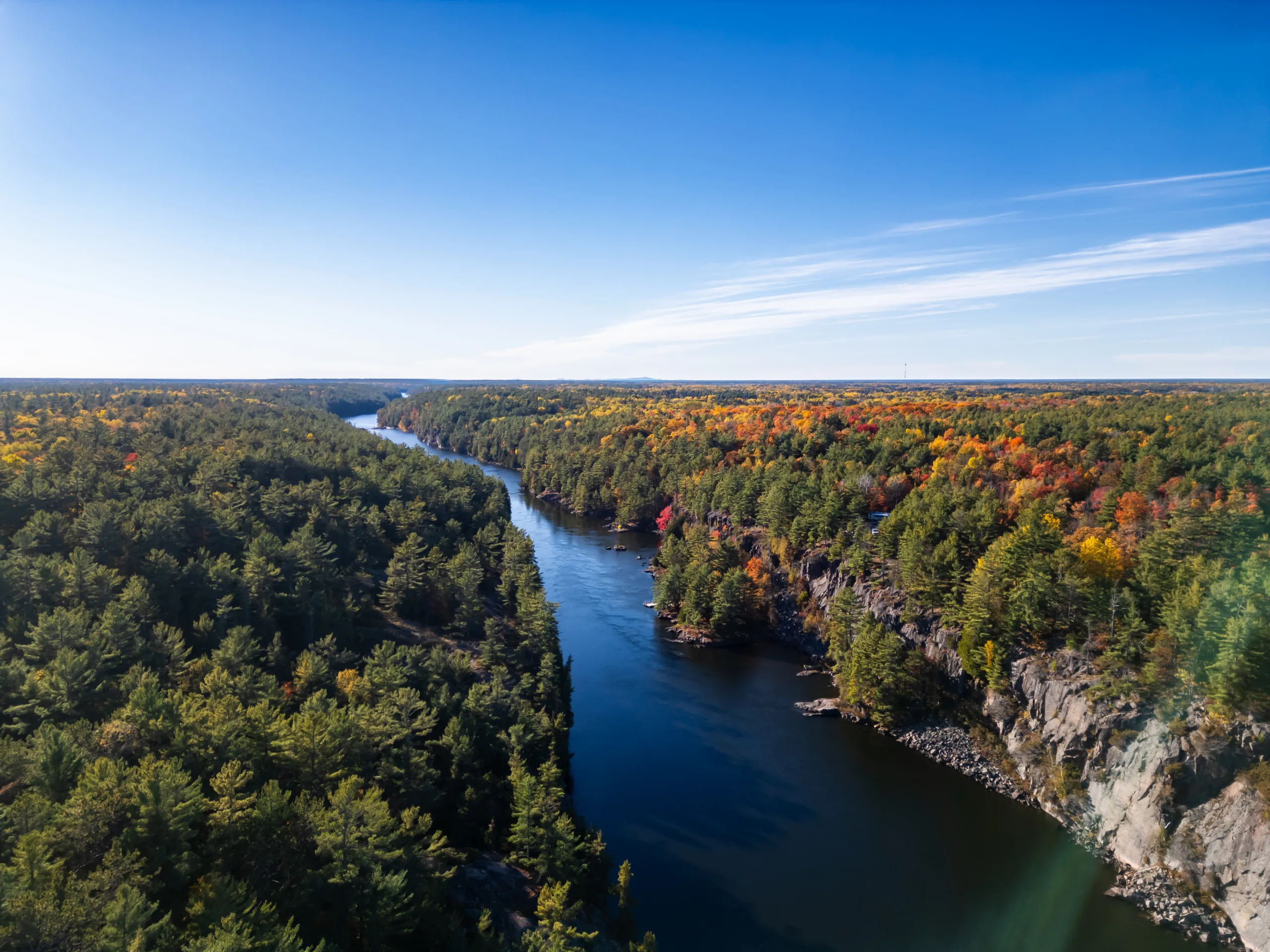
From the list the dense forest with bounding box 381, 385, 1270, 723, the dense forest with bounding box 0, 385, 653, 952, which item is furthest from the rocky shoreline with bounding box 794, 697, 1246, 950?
the dense forest with bounding box 0, 385, 653, 952

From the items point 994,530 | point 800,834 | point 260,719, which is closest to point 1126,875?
point 800,834

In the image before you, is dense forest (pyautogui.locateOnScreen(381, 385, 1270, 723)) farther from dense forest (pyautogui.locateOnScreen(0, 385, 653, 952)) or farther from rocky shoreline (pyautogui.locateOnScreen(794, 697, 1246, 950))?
dense forest (pyautogui.locateOnScreen(0, 385, 653, 952))

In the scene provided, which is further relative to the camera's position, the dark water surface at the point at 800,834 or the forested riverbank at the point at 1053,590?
the forested riverbank at the point at 1053,590

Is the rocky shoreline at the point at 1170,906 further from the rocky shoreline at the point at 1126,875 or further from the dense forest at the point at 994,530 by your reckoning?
the dense forest at the point at 994,530

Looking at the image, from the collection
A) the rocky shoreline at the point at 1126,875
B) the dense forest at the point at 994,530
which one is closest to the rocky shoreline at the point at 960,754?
the rocky shoreline at the point at 1126,875

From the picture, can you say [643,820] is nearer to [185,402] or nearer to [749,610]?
[749,610]

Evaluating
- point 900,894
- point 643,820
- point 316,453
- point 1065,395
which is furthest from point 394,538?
point 1065,395

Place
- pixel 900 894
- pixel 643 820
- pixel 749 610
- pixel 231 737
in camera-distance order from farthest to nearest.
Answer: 1. pixel 749 610
2. pixel 643 820
3. pixel 900 894
4. pixel 231 737
